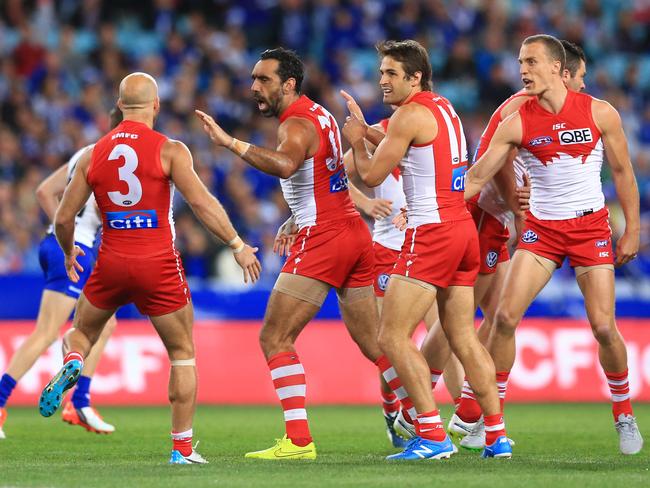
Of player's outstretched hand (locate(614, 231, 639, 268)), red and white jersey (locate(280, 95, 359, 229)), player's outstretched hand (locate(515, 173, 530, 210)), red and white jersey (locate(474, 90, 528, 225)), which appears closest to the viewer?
red and white jersey (locate(280, 95, 359, 229))

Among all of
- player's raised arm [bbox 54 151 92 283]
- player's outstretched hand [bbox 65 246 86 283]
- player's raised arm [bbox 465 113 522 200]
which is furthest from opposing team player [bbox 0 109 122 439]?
player's raised arm [bbox 465 113 522 200]

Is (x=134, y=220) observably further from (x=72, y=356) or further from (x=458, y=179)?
(x=458, y=179)

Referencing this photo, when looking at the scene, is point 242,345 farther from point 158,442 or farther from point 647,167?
point 647,167

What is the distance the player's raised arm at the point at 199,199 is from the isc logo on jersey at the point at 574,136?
8.23ft

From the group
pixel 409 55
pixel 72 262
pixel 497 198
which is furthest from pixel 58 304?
pixel 409 55

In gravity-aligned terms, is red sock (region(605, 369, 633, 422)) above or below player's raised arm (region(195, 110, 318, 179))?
below

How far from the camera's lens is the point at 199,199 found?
8055 millimetres

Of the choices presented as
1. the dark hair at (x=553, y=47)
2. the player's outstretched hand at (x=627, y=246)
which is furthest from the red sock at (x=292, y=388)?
the dark hair at (x=553, y=47)

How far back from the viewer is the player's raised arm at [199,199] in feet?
26.3

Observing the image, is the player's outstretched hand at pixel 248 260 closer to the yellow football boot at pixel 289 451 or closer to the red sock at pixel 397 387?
the yellow football boot at pixel 289 451

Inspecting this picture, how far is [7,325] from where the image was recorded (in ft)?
48.5

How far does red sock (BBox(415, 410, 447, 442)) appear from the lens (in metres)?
8.22

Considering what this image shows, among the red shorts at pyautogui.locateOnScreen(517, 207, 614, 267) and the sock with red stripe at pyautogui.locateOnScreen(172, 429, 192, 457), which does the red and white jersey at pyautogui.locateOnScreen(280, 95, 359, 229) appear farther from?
the sock with red stripe at pyautogui.locateOnScreen(172, 429, 192, 457)

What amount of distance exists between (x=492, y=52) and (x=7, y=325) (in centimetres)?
1066
